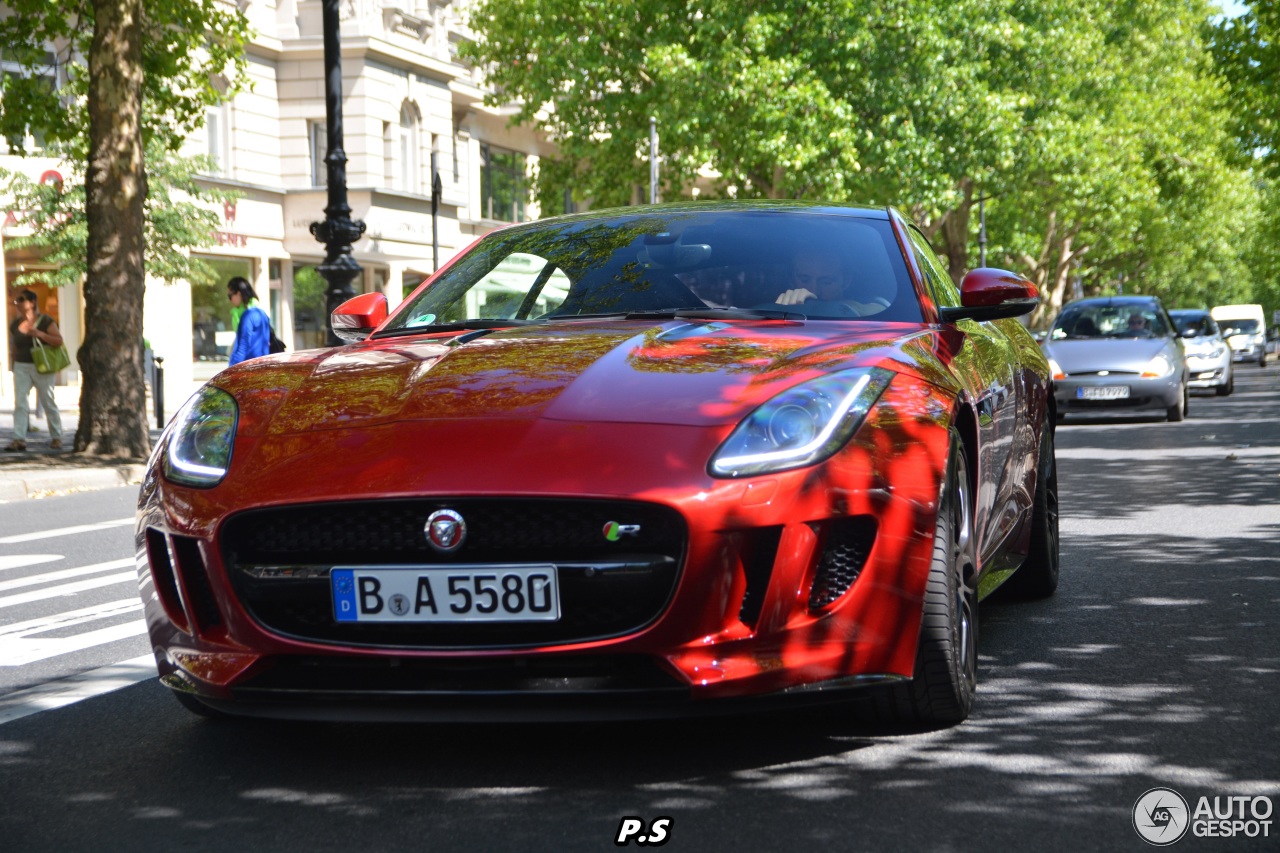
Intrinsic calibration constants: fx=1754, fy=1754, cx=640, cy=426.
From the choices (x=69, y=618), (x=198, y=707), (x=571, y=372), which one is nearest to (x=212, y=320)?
(x=69, y=618)

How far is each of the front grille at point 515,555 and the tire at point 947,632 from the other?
2.39 feet

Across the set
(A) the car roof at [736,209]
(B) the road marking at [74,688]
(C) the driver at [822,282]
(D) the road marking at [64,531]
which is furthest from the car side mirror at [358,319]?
(D) the road marking at [64,531]

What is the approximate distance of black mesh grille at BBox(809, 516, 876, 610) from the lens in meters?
3.81

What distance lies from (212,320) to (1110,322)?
1779cm

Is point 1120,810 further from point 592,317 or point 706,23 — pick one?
point 706,23

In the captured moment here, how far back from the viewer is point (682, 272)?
5172 millimetres

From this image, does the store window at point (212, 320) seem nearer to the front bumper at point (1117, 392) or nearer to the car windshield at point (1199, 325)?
the car windshield at point (1199, 325)

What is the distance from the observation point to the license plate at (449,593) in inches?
145

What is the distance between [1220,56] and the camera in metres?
32.5

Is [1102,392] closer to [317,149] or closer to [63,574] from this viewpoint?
[63,574]

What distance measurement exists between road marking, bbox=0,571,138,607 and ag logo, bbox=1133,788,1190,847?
511 cm

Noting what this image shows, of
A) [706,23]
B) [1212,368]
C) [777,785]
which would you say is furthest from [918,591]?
[706,23]

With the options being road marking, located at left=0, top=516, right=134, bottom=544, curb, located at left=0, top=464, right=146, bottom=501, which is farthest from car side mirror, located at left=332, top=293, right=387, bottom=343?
curb, located at left=0, top=464, right=146, bottom=501

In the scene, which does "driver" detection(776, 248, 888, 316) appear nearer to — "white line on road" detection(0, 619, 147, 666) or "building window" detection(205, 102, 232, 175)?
"white line on road" detection(0, 619, 147, 666)
